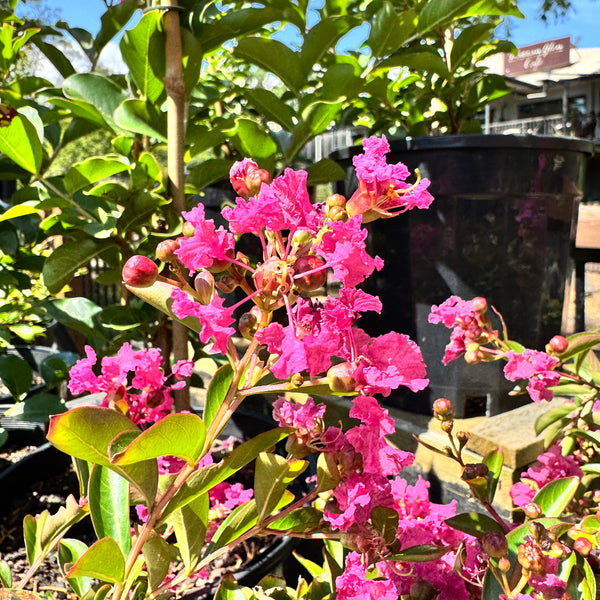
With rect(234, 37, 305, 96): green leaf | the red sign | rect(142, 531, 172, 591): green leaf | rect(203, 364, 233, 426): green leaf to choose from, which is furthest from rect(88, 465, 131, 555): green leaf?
the red sign

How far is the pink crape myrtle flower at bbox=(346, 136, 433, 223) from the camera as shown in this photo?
1.57ft

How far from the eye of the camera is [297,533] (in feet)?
1.90

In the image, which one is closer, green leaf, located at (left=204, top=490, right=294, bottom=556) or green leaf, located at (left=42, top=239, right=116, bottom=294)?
green leaf, located at (left=204, top=490, right=294, bottom=556)

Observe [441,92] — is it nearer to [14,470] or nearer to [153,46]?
[153,46]

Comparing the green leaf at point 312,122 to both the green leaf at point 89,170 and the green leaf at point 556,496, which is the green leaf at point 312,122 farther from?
the green leaf at point 556,496

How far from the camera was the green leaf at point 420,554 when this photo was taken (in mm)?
515

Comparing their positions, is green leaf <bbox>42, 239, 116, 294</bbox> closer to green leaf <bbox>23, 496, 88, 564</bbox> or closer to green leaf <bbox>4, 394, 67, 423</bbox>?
green leaf <bbox>4, 394, 67, 423</bbox>

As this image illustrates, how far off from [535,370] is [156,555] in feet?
1.91

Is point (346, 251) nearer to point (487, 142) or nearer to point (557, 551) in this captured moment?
point (557, 551)

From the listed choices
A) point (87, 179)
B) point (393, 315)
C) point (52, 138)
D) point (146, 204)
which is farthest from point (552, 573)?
point (52, 138)

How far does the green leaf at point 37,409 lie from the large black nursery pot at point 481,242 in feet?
2.23

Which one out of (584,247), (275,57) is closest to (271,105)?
(275,57)

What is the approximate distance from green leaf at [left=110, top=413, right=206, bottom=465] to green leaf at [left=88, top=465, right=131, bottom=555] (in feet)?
0.56

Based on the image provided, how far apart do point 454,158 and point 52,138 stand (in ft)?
2.81
